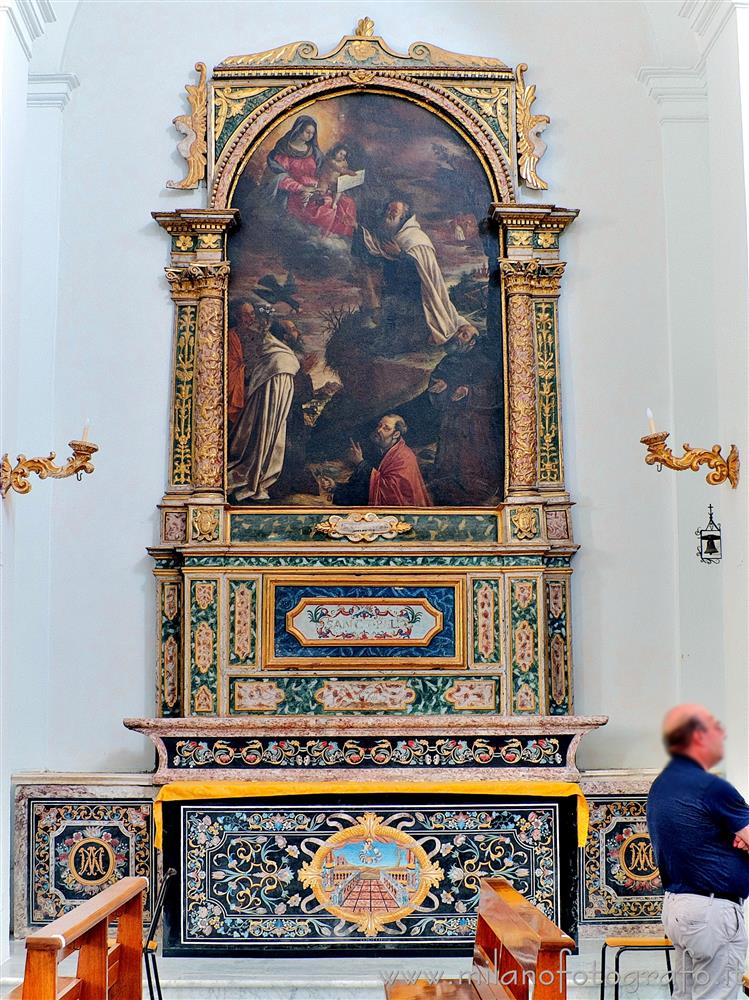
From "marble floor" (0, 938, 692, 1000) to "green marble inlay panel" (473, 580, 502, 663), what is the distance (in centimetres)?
182

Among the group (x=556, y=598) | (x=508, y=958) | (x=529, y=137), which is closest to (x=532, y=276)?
(x=529, y=137)

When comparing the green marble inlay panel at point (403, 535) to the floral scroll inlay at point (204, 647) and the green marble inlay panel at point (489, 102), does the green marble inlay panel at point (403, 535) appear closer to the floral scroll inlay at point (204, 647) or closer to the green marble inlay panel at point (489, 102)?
the floral scroll inlay at point (204, 647)

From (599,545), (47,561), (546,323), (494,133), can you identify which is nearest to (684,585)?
(599,545)

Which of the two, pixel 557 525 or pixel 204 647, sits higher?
pixel 557 525

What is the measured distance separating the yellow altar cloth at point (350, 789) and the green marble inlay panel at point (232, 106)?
4227mm

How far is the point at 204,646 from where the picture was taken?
806cm

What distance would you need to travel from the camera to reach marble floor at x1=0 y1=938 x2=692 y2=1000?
6.76 metres

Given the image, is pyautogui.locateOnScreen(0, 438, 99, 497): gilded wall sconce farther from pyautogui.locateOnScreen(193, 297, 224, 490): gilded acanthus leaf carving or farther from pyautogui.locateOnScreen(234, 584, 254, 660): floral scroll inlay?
pyautogui.locateOnScreen(234, 584, 254, 660): floral scroll inlay

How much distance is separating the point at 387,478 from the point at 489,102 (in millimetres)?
2702

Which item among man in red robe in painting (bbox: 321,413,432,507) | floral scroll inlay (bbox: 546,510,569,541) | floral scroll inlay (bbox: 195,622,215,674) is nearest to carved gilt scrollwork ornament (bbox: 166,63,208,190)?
man in red robe in painting (bbox: 321,413,432,507)

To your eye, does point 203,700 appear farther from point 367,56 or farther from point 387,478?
point 367,56

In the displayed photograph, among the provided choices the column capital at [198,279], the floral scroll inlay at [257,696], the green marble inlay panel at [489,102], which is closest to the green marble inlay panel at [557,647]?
the floral scroll inlay at [257,696]

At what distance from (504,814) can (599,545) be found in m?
2.14

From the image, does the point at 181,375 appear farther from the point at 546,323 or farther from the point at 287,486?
the point at 546,323
